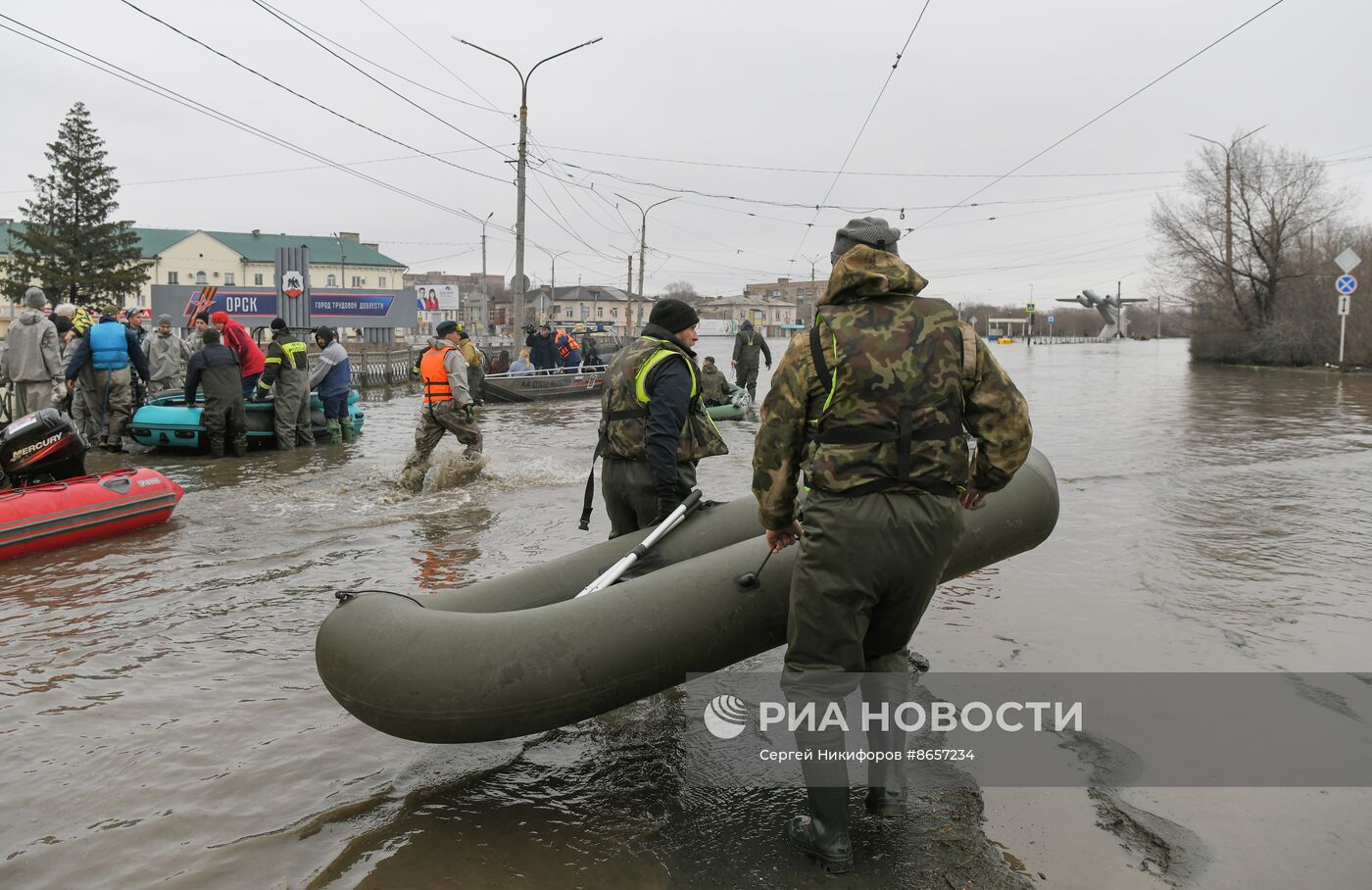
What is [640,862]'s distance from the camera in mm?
3143

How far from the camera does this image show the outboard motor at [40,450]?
26.4 ft

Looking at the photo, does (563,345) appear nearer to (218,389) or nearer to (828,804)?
(218,389)

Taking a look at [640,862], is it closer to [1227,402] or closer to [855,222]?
[855,222]

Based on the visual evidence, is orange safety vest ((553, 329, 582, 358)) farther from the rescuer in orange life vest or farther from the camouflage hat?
the camouflage hat

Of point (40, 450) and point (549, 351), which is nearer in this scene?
point (40, 450)

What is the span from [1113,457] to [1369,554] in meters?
5.77

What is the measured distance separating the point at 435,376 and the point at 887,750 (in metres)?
7.72

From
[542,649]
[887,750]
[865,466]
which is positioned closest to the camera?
[865,466]

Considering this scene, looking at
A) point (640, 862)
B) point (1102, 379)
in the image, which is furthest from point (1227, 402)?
point (640, 862)

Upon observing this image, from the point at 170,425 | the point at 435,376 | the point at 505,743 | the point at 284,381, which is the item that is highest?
the point at 435,376
